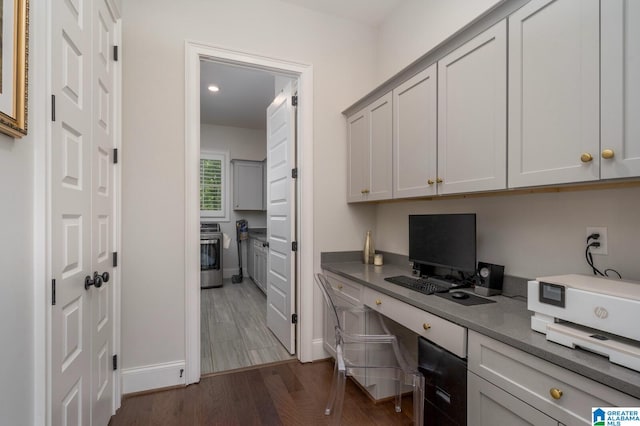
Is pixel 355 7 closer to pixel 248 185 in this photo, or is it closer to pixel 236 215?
pixel 248 185

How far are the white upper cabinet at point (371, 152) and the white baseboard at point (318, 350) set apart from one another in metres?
1.27

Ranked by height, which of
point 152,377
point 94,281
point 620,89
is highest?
point 620,89

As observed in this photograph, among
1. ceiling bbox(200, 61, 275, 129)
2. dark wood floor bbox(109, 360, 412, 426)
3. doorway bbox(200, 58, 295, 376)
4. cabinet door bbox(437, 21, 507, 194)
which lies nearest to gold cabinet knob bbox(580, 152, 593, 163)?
cabinet door bbox(437, 21, 507, 194)

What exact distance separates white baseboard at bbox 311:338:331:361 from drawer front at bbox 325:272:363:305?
21.3 inches

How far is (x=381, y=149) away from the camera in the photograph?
233cm

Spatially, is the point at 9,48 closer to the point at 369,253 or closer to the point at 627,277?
the point at 627,277

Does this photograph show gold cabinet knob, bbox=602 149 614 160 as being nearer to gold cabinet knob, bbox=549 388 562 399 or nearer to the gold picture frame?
gold cabinet knob, bbox=549 388 562 399

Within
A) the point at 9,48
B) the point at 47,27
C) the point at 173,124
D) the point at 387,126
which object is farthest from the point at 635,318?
the point at 173,124

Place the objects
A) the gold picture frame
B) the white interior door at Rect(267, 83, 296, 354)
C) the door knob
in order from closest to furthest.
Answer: the gold picture frame, the door knob, the white interior door at Rect(267, 83, 296, 354)

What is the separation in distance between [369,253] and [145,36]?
239 centimetres

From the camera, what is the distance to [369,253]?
274 cm

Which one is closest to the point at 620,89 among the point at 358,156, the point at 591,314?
the point at 591,314

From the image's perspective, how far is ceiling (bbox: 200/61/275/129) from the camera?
3.72 meters

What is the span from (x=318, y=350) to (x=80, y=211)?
2065mm
